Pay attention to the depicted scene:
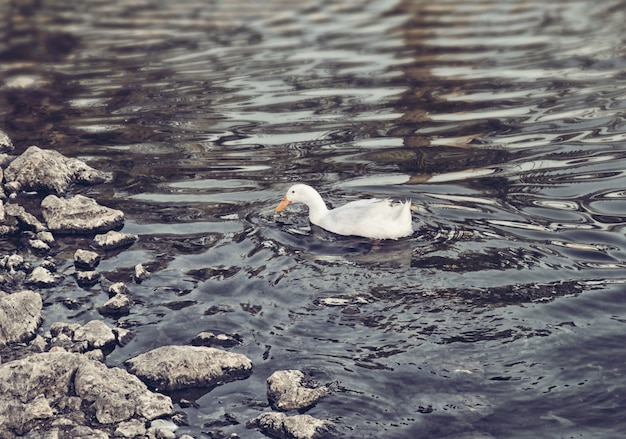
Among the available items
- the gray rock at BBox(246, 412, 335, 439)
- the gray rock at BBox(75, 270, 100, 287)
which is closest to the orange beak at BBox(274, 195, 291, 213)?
the gray rock at BBox(75, 270, 100, 287)

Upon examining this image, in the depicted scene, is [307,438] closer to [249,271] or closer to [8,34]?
[249,271]

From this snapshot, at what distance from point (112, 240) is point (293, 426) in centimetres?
462

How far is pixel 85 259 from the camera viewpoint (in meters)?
10.9

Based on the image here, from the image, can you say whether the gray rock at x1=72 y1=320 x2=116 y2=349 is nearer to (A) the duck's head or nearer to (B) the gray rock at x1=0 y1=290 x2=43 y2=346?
(B) the gray rock at x1=0 y1=290 x2=43 y2=346

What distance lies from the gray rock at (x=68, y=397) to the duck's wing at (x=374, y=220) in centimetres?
388

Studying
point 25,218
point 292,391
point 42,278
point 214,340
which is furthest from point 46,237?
point 292,391

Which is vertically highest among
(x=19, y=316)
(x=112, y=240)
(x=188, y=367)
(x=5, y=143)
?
(x=5, y=143)

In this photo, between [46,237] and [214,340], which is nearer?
[214,340]

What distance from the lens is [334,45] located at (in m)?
22.6

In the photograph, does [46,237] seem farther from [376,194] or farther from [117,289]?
[376,194]

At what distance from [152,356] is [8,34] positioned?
63.1 feet

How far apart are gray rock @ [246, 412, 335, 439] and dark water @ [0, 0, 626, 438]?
0.19 m

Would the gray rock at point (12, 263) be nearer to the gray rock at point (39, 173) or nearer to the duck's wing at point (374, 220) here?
the gray rock at point (39, 173)

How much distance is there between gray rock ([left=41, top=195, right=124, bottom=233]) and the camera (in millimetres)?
11766
